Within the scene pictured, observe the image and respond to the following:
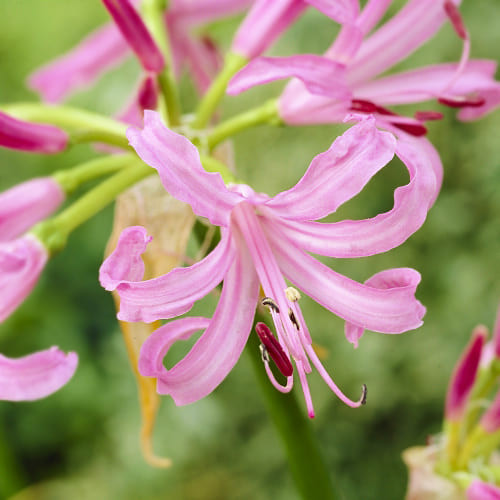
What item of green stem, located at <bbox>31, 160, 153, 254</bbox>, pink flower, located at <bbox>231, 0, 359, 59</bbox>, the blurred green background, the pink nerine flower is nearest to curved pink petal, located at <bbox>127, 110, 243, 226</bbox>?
the pink nerine flower

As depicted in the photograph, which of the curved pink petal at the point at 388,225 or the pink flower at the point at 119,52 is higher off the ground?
the pink flower at the point at 119,52

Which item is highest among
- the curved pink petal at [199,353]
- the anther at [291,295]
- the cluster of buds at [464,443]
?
the curved pink petal at [199,353]

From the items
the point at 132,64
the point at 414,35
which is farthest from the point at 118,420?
the point at 414,35

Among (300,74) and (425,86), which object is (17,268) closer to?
(300,74)

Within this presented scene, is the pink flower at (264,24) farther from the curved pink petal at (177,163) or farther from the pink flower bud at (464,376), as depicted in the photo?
the pink flower bud at (464,376)

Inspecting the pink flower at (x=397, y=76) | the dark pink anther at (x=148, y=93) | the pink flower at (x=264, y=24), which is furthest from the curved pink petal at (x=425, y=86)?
the dark pink anther at (x=148, y=93)

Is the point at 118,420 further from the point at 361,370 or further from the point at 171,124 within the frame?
the point at 171,124
